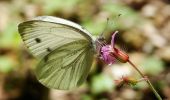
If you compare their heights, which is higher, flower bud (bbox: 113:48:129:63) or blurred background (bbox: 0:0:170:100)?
flower bud (bbox: 113:48:129:63)

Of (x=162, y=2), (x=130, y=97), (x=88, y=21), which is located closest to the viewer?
(x=130, y=97)

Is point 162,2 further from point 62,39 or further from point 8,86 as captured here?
point 62,39

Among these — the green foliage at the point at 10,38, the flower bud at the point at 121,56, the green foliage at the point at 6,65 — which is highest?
the flower bud at the point at 121,56

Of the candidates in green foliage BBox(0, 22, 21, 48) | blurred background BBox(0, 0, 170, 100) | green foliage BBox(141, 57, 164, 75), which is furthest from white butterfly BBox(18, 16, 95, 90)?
green foliage BBox(0, 22, 21, 48)

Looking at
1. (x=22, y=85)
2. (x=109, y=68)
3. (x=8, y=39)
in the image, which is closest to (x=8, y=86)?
(x=22, y=85)

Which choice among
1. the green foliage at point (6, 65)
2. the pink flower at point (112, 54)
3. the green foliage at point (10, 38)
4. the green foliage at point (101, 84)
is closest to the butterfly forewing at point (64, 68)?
the pink flower at point (112, 54)

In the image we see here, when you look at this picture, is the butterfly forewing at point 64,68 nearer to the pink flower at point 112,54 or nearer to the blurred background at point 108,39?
the pink flower at point 112,54

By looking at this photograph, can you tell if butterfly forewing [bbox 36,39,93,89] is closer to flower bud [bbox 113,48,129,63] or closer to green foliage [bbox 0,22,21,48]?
flower bud [bbox 113,48,129,63]
